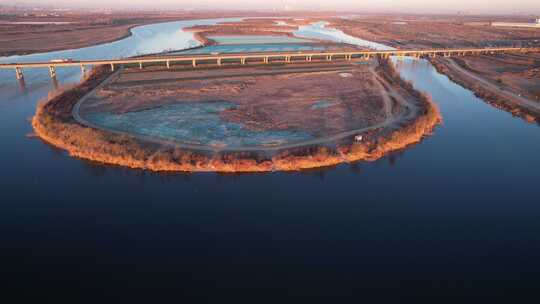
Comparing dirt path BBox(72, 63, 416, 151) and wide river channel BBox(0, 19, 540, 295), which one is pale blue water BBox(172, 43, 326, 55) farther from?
wide river channel BBox(0, 19, 540, 295)

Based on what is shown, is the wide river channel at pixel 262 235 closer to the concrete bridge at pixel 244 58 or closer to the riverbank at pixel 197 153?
the riverbank at pixel 197 153

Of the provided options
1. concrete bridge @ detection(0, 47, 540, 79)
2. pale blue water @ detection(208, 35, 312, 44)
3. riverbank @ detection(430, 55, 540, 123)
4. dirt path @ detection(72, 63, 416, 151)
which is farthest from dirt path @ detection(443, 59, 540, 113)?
pale blue water @ detection(208, 35, 312, 44)

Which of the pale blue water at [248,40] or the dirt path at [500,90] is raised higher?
the pale blue water at [248,40]

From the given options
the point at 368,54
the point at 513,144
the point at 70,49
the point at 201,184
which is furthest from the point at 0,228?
the point at 70,49

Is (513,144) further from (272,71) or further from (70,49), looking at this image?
(70,49)

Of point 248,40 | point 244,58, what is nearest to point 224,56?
point 244,58

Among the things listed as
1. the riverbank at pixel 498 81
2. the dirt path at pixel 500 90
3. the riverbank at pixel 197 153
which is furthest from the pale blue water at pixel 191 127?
the dirt path at pixel 500 90
